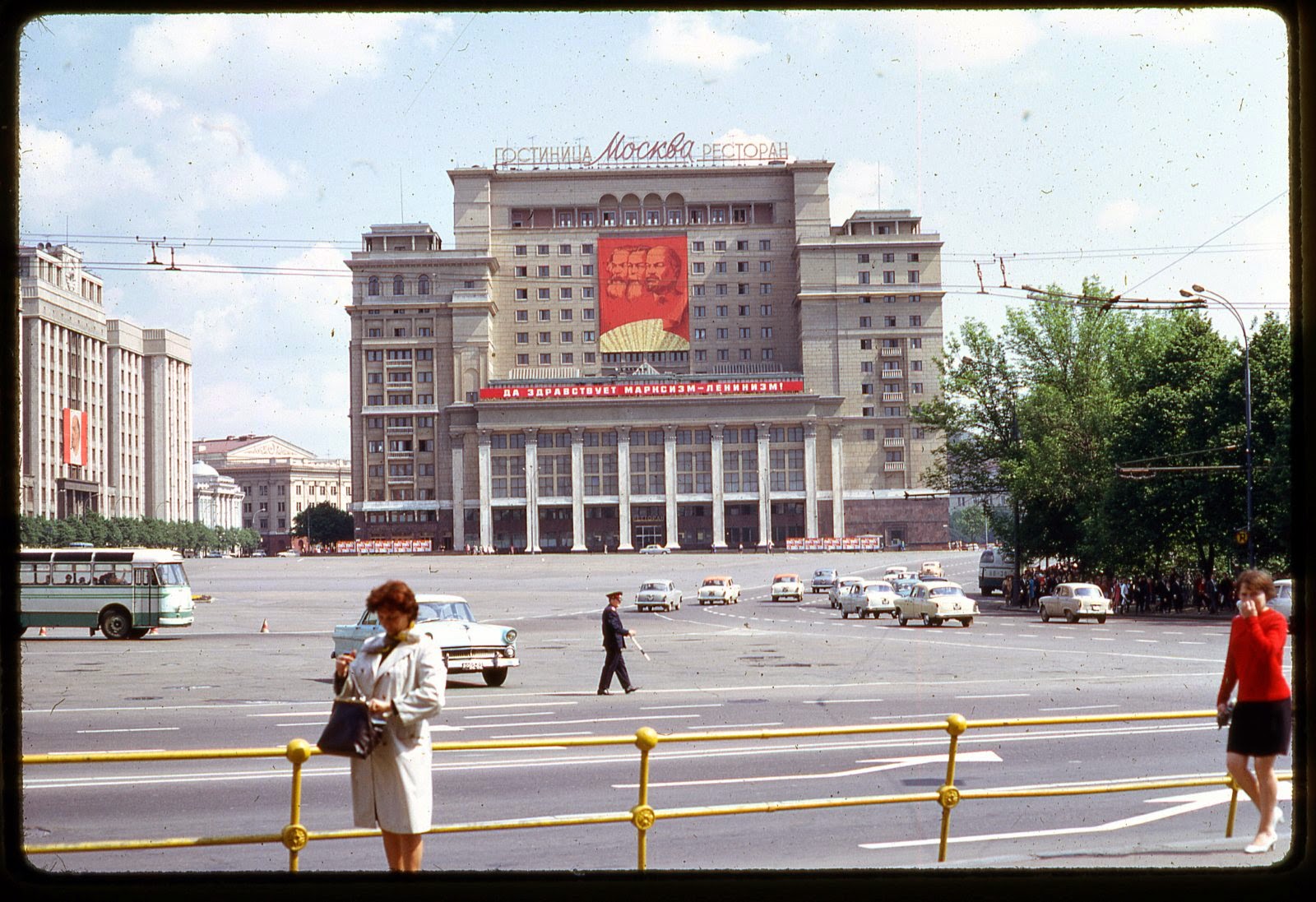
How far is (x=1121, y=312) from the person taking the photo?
66625 mm

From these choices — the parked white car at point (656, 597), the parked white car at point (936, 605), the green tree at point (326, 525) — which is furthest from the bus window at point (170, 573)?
the green tree at point (326, 525)

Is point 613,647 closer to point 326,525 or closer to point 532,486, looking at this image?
point 532,486

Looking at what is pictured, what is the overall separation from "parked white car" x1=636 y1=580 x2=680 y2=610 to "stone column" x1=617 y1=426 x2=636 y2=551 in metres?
79.5

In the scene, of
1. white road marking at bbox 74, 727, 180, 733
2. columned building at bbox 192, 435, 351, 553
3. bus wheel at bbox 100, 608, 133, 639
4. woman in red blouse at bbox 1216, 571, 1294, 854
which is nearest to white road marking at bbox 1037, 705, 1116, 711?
woman in red blouse at bbox 1216, 571, 1294, 854

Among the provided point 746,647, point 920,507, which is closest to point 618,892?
point 746,647

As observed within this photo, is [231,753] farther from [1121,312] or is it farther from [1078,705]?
[1121,312]

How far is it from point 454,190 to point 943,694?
131689mm

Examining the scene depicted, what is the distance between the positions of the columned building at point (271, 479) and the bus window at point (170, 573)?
143046 mm

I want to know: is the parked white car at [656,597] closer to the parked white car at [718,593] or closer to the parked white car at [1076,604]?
the parked white car at [718,593]

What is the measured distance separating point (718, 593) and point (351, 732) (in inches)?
2172

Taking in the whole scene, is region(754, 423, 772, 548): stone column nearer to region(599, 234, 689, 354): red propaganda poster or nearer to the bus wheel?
region(599, 234, 689, 354): red propaganda poster

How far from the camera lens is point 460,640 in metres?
22.6

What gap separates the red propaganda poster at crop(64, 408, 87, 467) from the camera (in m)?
60.4

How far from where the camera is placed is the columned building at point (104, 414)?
52219 millimetres
